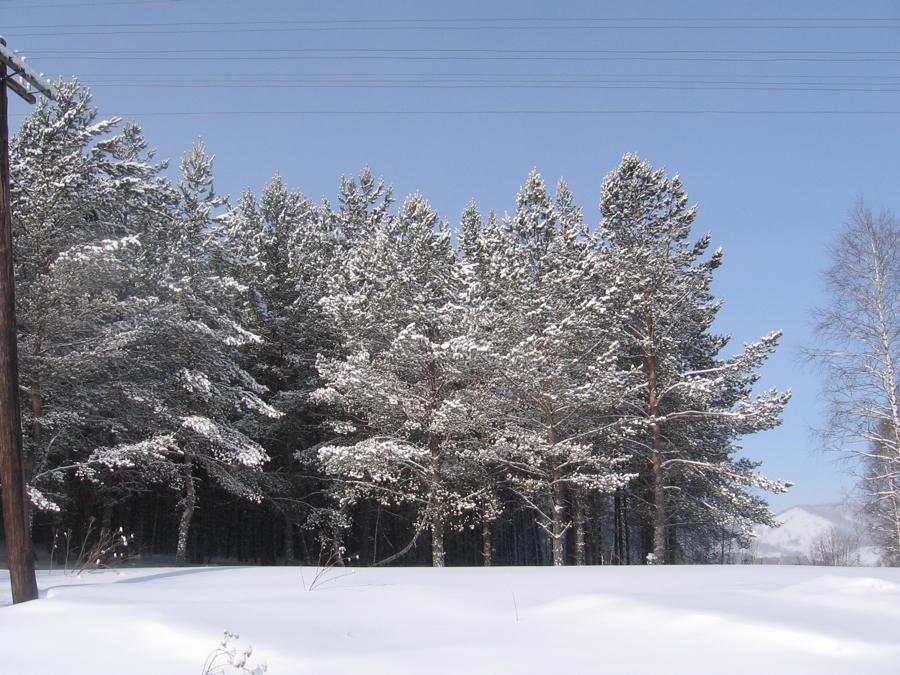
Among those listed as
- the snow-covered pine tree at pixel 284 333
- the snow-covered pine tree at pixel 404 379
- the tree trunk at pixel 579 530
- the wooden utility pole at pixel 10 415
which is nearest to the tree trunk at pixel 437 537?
the snow-covered pine tree at pixel 404 379

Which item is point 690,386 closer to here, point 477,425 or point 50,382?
point 477,425

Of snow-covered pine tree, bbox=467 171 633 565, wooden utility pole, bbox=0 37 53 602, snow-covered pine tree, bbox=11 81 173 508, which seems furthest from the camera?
snow-covered pine tree, bbox=467 171 633 565

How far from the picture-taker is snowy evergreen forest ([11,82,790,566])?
665 inches

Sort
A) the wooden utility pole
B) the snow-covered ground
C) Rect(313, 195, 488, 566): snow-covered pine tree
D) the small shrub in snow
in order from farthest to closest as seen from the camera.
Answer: Rect(313, 195, 488, 566): snow-covered pine tree → the wooden utility pole → the snow-covered ground → the small shrub in snow

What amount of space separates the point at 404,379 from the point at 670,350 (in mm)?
8088

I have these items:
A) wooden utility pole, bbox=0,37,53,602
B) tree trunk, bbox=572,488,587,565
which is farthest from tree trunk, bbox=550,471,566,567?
wooden utility pole, bbox=0,37,53,602

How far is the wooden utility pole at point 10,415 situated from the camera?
7.35m

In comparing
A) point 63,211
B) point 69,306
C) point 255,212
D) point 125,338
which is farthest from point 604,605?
point 255,212

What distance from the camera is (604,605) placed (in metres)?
5.66

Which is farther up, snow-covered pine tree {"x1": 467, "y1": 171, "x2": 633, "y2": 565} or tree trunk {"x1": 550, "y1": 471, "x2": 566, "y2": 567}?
snow-covered pine tree {"x1": 467, "y1": 171, "x2": 633, "y2": 565}

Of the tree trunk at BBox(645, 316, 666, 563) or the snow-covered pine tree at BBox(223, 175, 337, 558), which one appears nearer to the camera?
the tree trunk at BBox(645, 316, 666, 563)

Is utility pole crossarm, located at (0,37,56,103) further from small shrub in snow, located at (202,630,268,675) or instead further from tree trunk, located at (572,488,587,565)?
tree trunk, located at (572,488,587,565)

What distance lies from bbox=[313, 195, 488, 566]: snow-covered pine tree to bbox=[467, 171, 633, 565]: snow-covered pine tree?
112 cm

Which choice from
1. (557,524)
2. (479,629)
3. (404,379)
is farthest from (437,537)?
(479,629)
